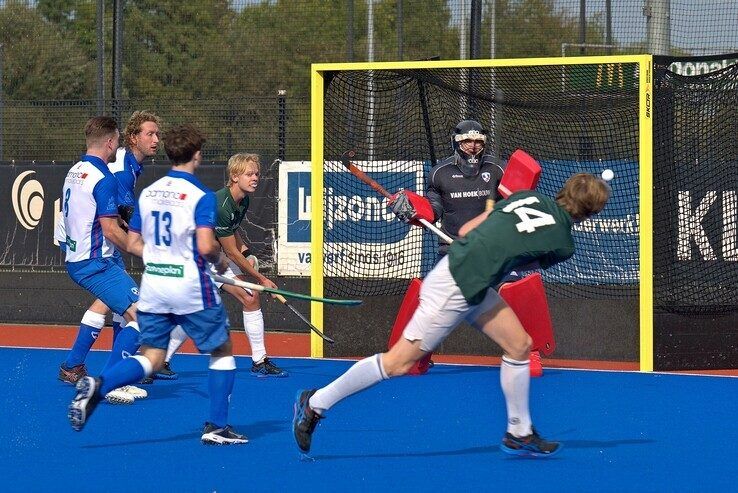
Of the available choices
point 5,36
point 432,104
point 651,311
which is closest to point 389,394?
point 651,311

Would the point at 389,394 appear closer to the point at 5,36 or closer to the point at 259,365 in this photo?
the point at 259,365

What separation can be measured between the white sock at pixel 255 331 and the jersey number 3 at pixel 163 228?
282cm

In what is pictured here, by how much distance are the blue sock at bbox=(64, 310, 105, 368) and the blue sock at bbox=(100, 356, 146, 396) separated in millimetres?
2084

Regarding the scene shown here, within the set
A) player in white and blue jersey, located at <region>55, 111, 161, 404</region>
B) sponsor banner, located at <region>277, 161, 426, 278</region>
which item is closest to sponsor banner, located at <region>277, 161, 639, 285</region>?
sponsor banner, located at <region>277, 161, 426, 278</region>

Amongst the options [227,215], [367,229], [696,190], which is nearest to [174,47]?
[367,229]

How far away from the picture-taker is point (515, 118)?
1015cm

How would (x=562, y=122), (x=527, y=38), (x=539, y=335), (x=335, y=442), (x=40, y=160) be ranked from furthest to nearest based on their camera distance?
(x=527, y=38) < (x=40, y=160) < (x=562, y=122) < (x=539, y=335) < (x=335, y=442)

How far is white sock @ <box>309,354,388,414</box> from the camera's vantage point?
5805 millimetres

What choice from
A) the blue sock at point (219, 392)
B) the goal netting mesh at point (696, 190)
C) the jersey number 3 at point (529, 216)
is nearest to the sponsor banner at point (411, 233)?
the goal netting mesh at point (696, 190)

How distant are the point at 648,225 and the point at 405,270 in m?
2.13

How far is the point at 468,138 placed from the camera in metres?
8.71

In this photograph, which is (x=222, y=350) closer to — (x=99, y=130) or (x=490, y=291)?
(x=490, y=291)

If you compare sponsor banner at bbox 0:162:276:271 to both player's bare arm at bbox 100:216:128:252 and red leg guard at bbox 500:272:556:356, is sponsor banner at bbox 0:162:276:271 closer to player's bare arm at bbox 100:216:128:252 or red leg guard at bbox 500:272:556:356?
red leg guard at bbox 500:272:556:356

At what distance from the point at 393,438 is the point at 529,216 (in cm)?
146
